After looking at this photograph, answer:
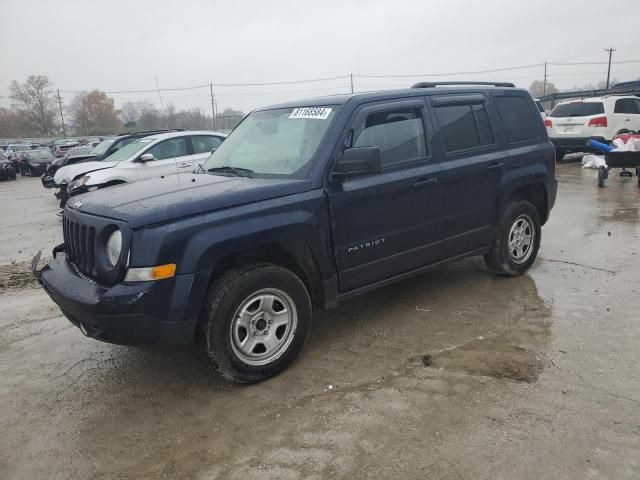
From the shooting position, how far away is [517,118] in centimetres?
530

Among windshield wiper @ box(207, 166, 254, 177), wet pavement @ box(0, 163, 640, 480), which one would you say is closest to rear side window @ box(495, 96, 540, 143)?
wet pavement @ box(0, 163, 640, 480)

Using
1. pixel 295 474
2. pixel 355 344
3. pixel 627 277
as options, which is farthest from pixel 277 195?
pixel 627 277

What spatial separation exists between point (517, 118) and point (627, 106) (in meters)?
12.0

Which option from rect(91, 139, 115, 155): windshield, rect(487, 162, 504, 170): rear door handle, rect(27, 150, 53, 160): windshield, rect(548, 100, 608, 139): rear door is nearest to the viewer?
rect(487, 162, 504, 170): rear door handle

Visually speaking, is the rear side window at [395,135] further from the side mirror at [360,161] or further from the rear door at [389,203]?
the side mirror at [360,161]

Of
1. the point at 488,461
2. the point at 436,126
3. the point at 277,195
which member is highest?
the point at 436,126

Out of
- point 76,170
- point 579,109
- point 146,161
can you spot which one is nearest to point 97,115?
point 76,170

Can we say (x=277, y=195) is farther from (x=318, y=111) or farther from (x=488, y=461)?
(x=488, y=461)

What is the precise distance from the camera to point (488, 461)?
2600 mm

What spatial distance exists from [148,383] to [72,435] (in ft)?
2.13

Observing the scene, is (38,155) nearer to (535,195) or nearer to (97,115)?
(535,195)

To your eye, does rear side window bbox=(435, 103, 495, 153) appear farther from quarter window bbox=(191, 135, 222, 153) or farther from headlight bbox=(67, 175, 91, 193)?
headlight bbox=(67, 175, 91, 193)

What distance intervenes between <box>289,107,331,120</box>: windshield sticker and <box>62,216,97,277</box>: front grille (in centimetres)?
187

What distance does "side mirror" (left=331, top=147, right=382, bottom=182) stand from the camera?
141 inches
